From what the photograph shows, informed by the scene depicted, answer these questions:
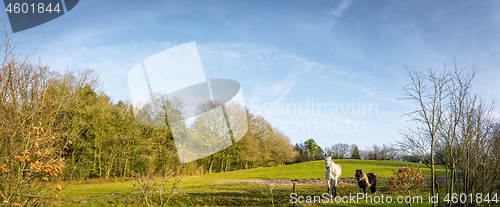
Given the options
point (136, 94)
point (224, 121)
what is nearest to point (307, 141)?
point (224, 121)

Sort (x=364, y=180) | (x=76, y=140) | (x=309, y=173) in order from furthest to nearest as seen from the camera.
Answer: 1. (x=309, y=173)
2. (x=76, y=140)
3. (x=364, y=180)

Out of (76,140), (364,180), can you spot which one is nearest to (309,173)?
(364,180)

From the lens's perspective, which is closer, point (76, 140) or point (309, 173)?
point (76, 140)

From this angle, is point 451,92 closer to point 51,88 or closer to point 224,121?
point 51,88

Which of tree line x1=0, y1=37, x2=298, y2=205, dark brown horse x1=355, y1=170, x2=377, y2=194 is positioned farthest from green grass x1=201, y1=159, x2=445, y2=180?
dark brown horse x1=355, y1=170, x2=377, y2=194

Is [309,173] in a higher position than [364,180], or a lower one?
lower

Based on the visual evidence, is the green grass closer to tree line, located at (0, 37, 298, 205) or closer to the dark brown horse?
tree line, located at (0, 37, 298, 205)

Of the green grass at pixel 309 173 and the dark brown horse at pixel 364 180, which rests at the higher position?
the dark brown horse at pixel 364 180

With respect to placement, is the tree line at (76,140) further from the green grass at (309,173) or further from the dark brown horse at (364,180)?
the dark brown horse at (364,180)

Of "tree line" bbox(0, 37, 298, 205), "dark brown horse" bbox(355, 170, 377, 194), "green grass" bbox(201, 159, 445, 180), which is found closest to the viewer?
"tree line" bbox(0, 37, 298, 205)

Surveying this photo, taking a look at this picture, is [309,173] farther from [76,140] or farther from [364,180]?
[76,140]

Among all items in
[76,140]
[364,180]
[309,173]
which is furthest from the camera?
[309,173]

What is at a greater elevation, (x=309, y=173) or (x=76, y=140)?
(x=76, y=140)

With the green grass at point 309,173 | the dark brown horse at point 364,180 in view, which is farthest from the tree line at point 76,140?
the dark brown horse at point 364,180
